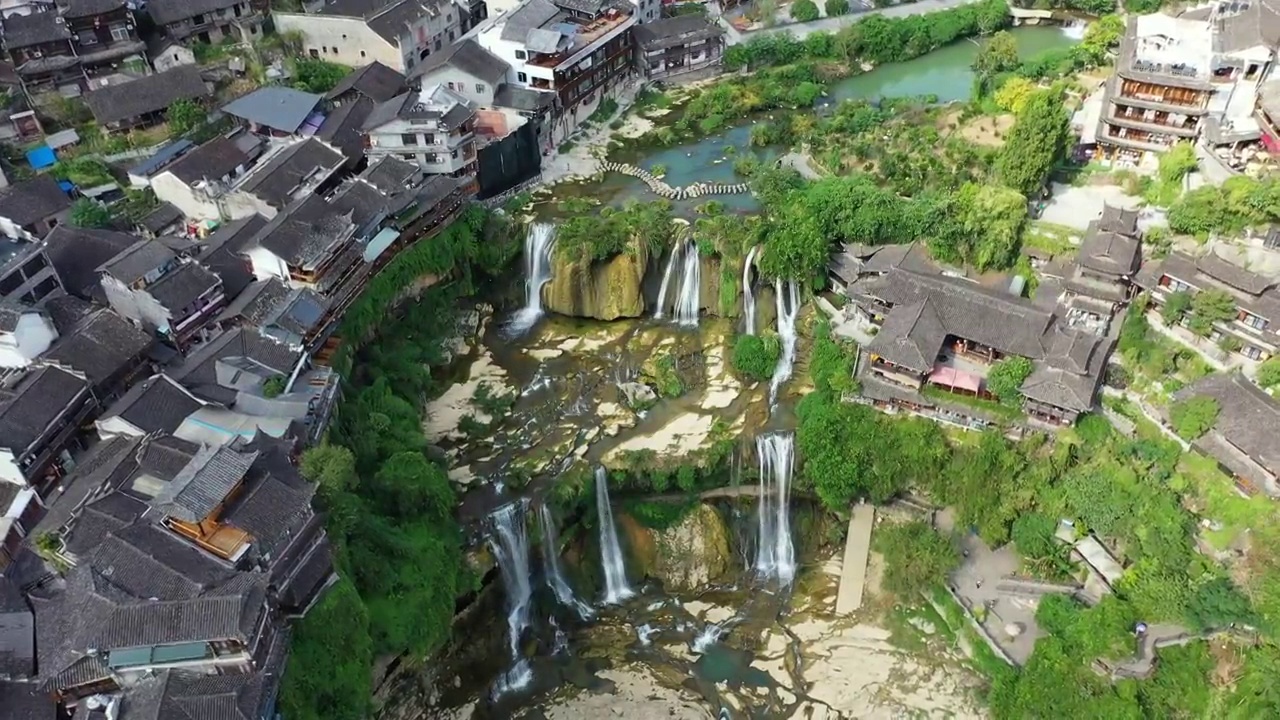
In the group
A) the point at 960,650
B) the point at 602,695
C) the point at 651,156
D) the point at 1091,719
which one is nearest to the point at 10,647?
the point at 602,695

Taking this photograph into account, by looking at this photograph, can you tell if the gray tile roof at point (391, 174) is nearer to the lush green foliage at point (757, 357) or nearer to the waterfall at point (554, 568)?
the waterfall at point (554, 568)

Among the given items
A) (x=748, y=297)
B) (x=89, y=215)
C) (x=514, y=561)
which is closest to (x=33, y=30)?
(x=89, y=215)

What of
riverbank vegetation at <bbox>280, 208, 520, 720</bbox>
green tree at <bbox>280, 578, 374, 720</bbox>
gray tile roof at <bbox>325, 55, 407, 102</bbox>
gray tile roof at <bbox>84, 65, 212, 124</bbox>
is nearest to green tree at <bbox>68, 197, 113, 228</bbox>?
gray tile roof at <bbox>84, 65, 212, 124</bbox>

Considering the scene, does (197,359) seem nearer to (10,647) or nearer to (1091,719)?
(10,647)

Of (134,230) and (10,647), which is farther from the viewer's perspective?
(134,230)

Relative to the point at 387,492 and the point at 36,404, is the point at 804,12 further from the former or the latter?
the point at 36,404
